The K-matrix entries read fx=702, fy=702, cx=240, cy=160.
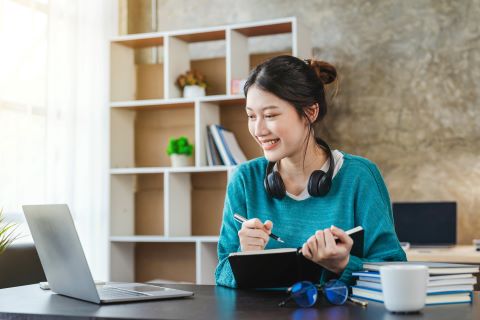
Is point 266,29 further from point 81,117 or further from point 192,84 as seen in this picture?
point 81,117

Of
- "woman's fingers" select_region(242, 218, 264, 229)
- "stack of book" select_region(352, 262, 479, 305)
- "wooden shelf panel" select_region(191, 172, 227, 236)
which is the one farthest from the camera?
"wooden shelf panel" select_region(191, 172, 227, 236)

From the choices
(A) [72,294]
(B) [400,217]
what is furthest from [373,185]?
(B) [400,217]

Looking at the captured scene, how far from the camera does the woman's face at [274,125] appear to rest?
6.48 feet

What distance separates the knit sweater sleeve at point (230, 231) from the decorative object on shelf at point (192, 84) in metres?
2.01

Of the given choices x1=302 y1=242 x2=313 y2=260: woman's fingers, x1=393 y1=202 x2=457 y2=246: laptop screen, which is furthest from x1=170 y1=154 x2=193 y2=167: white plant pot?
x1=302 y1=242 x2=313 y2=260: woman's fingers

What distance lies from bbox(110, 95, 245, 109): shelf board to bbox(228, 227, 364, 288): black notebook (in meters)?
2.25

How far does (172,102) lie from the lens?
4.10 m

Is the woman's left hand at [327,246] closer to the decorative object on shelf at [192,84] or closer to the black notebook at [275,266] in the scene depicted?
the black notebook at [275,266]

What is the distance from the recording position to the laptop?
1525mm

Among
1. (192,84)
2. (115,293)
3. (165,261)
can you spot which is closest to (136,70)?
(192,84)

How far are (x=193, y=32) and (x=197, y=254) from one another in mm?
1280

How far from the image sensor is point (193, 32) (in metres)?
4.07

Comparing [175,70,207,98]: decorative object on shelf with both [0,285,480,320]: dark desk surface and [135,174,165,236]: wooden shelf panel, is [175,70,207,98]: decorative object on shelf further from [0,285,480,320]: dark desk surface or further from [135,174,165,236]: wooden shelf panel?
[0,285,480,320]: dark desk surface

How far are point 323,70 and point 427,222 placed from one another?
5.85 ft
